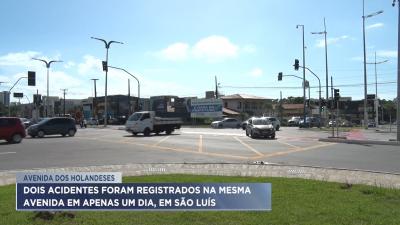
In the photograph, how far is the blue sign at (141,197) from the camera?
18.1 ft

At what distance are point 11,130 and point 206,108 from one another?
52.7 meters

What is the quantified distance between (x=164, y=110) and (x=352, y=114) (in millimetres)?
72648

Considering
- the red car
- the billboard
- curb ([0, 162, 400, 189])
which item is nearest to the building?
the billboard

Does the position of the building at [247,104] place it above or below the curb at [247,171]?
above

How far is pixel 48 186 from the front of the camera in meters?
5.57

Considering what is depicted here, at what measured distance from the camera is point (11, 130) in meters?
29.9

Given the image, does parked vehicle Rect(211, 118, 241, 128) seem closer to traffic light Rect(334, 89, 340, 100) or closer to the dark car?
the dark car

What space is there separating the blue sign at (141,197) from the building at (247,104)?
101632 mm

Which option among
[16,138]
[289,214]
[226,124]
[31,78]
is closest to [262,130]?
[16,138]

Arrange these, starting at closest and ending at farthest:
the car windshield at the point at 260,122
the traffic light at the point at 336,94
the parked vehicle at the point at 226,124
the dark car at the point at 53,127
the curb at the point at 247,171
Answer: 1. the curb at the point at 247,171
2. the traffic light at the point at 336,94
3. the car windshield at the point at 260,122
4. the dark car at the point at 53,127
5. the parked vehicle at the point at 226,124

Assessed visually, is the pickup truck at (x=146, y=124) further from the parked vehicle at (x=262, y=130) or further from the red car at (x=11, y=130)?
the red car at (x=11, y=130)

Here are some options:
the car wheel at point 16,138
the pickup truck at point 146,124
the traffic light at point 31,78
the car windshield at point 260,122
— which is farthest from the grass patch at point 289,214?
the traffic light at point 31,78

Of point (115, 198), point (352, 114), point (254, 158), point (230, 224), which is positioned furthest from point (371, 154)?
point (352, 114)

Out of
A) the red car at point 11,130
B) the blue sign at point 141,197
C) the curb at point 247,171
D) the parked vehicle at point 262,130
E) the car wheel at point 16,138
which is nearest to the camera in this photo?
the blue sign at point 141,197
